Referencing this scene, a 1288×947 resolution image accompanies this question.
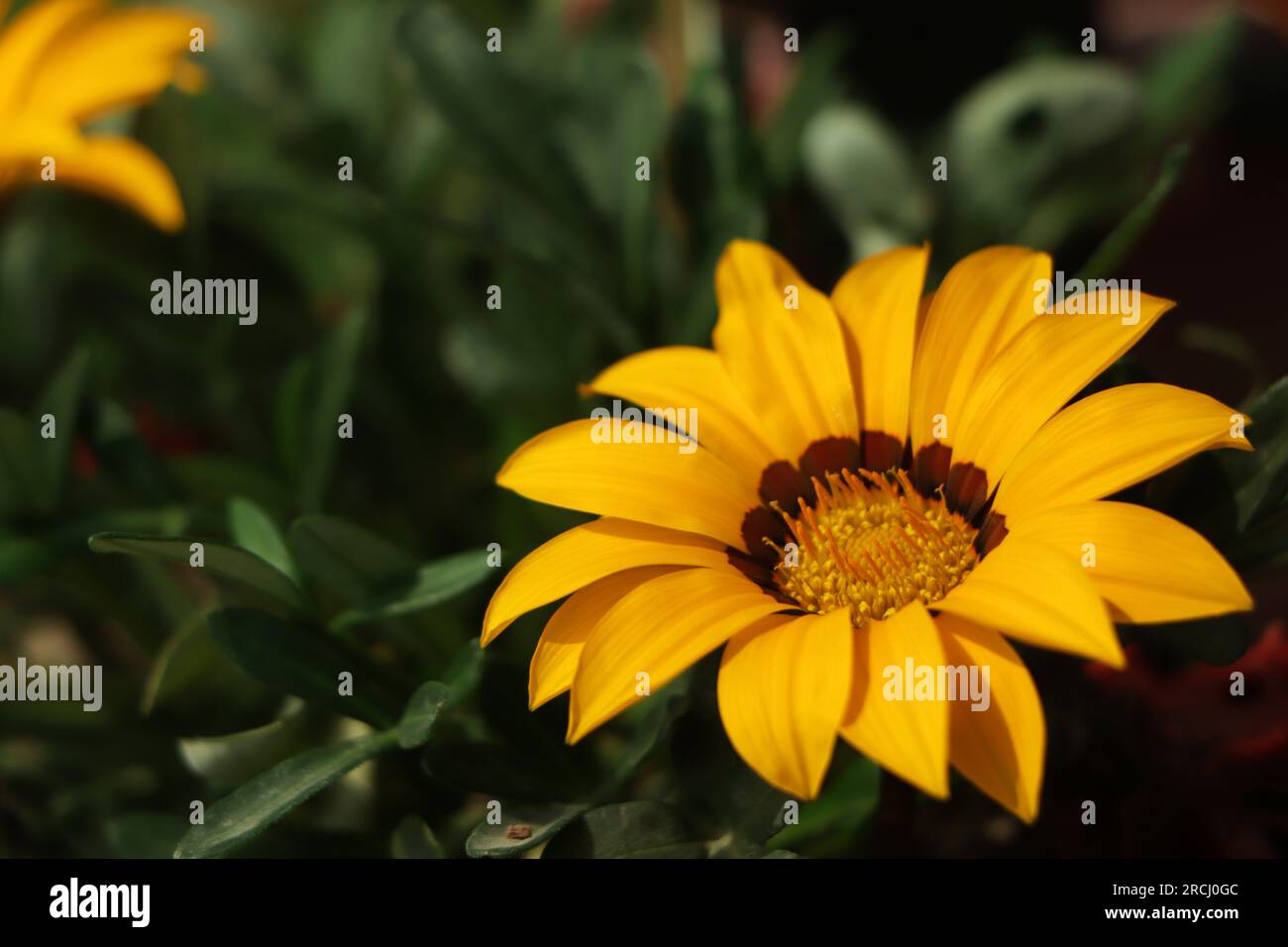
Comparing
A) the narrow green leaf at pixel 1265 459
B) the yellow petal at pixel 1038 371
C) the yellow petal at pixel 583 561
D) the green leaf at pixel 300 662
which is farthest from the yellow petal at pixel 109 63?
the narrow green leaf at pixel 1265 459

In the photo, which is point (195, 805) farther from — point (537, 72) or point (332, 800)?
point (537, 72)

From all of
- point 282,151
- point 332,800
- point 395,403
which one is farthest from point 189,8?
point 332,800

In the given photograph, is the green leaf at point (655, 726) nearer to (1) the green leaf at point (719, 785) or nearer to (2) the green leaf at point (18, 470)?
(1) the green leaf at point (719, 785)

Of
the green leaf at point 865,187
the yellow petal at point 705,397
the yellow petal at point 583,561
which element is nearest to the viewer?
the yellow petal at point 583,561

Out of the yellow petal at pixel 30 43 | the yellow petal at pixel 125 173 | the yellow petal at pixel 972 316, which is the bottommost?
the yellow petal at pixel 972 316

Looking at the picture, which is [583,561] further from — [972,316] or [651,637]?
[972,316]
